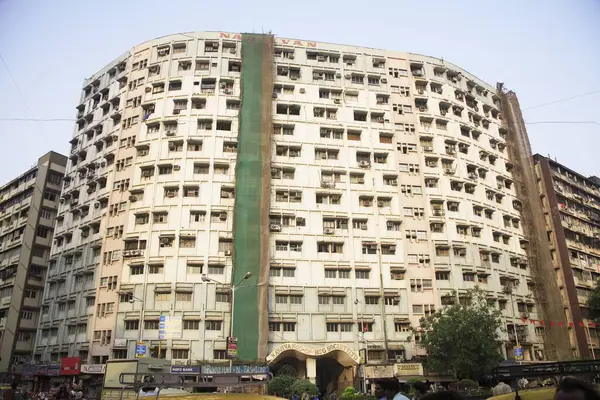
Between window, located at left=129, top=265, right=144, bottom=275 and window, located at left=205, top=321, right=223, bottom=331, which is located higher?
window, located at left=129, top=265, right=144, bottom=275

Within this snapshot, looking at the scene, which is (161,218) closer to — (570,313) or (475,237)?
(475,237)

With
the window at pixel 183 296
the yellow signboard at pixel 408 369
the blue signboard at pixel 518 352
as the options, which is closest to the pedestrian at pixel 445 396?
the yellow signboard at pixel 408 369

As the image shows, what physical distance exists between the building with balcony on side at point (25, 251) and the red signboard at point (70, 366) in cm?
1454

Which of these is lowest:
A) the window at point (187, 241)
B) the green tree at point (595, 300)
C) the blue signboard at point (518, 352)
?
the blue signboard at point (518, 352)

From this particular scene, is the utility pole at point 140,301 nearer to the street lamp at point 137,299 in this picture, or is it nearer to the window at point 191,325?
the street lamp at point 137,299

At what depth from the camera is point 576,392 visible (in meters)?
2.86

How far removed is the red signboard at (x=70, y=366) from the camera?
4219 cm

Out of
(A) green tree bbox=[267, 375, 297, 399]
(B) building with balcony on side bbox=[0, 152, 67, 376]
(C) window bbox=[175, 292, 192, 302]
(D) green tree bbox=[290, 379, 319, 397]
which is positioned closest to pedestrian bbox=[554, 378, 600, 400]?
(D) green tree bbox=[290, 379, 319, 397]

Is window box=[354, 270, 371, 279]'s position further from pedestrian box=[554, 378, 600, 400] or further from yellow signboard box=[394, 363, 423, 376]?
pedestrian box=[554, 378, 600, 400]

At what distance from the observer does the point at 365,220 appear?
46625 millimetres

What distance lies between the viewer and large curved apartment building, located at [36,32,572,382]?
41.8m

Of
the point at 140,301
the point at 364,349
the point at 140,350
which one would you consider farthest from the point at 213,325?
the point at 364,349

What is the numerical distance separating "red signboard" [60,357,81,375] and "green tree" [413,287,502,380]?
104ft

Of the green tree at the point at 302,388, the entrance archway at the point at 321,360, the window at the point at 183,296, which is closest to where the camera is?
the green tree at the point at 302,388
